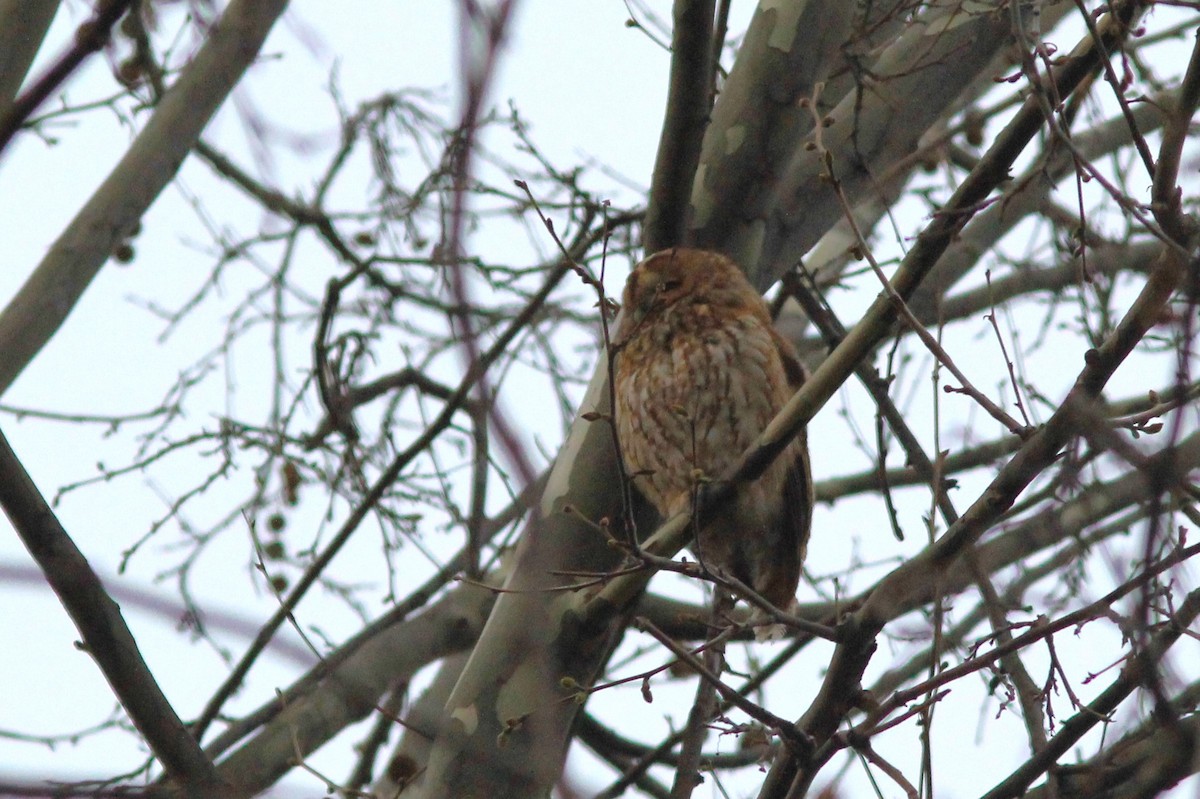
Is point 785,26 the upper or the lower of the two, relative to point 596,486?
upper

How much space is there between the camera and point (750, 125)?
11.1 ft

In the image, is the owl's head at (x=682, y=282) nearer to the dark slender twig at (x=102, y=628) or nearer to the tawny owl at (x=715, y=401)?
the tawny owl at (x=715, y=401)

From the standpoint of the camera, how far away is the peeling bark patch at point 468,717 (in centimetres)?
293

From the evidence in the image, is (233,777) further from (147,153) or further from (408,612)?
(147,153)

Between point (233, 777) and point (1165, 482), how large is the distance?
2636 mm

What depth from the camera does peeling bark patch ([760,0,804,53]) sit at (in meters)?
3.44

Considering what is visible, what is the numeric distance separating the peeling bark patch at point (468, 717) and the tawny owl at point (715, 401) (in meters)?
0.97

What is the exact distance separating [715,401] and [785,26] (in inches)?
41.6

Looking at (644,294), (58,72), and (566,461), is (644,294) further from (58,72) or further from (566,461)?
(58,72)

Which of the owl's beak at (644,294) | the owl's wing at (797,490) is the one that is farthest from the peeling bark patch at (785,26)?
the owl's wing at (797,490)

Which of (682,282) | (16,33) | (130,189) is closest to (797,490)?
(682,282)

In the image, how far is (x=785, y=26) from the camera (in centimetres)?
346

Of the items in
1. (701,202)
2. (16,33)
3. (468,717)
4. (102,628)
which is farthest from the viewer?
(701,202)

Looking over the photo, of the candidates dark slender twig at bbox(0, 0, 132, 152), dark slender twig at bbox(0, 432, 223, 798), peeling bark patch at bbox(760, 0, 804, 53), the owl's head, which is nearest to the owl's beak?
the owl's head
